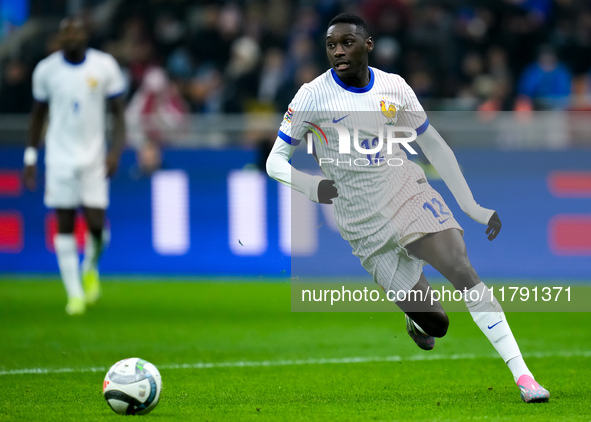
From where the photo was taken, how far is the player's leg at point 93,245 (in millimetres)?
9789

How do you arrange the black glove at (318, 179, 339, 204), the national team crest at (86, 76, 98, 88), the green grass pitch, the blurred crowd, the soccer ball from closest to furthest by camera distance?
the soccer ball → the green grass pitch → the black glove at (318, 179, 339, 204) → the national team crest at (86, 76, 98, 88) → the blurred crowd

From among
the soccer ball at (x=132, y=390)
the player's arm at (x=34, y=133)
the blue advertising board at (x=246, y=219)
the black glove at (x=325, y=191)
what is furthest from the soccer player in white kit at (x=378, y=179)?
the blue advertising board at (x=246, y=219)

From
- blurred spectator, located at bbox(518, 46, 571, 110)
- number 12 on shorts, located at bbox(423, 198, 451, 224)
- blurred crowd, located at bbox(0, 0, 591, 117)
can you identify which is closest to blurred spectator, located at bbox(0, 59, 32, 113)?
blurred crowd, located at bbox(0, 0, 591, 117)

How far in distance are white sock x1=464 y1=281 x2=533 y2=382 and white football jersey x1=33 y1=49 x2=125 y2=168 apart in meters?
5.40

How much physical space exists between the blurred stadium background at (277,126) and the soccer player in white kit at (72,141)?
3138 millimetres

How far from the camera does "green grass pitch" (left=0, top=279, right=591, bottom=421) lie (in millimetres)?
5250

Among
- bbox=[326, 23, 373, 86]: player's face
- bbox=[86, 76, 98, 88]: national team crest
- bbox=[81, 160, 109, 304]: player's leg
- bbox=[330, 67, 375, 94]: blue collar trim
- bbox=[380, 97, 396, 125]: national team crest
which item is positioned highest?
bbox=[326, 23, 373, 86]: player's face

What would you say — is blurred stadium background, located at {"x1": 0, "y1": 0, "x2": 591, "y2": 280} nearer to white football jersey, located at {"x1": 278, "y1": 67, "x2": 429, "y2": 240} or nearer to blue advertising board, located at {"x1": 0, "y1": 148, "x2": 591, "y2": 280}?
blue advertising board, located at {"x1": 0, "y1": 148, "x2": 591, "y2": 280}

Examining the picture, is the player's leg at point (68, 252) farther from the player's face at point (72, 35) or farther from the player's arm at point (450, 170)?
the player's arm at point (450, 170)

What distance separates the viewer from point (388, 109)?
5688 mm

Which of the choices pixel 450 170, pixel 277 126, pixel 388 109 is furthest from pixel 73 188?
pixel 450 170

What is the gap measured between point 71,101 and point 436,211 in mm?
5235

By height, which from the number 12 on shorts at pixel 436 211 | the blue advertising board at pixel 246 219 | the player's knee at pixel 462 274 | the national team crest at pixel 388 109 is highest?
the national team crest at pixel 388 109

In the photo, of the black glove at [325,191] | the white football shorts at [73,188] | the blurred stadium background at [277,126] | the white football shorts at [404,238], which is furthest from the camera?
the blurred stadium background at [277,126]
